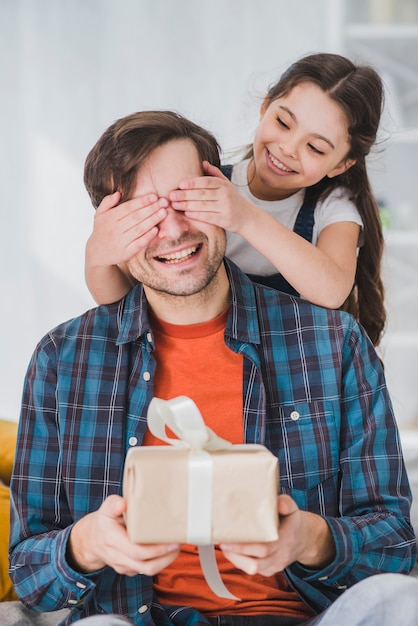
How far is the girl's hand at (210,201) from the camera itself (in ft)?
4.36

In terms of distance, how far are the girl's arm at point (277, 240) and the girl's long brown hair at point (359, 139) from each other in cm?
18

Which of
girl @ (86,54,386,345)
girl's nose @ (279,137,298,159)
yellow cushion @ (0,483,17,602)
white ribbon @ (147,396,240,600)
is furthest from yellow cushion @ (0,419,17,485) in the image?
white ribbon @ (147,396,240,600)

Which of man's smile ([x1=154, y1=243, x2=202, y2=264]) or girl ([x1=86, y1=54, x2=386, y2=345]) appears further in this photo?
girl ([x1=86, y1=54, x2=386, y2=345])

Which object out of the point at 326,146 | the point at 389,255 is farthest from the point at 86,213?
the point at 326,146

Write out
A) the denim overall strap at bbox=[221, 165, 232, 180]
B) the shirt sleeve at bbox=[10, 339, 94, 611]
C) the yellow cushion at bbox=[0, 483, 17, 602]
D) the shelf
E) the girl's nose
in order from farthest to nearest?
the shelf, the denim overall strap at bbox=[221, 165, 232, 180], the girl's nose, the yellow cushion at bbox=[0, 483, 17, 602], the shirt sleeve at bbox=[10, 339, 94, 611]

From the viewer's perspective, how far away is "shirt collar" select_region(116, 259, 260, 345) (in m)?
1.37

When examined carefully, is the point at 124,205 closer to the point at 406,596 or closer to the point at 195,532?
the point at 195,532

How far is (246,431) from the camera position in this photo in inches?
52.0

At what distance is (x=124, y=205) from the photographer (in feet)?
4.44

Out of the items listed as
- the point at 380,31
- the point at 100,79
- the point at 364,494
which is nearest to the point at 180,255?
the point at 364,494

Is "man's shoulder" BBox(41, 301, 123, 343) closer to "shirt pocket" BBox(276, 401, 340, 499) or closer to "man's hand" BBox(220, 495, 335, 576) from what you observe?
"shirt pocket" BBox(276, 401, 340, 499)

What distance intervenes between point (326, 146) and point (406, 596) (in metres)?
0.99

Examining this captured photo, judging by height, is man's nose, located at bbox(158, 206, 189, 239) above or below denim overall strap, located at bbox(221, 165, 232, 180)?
below

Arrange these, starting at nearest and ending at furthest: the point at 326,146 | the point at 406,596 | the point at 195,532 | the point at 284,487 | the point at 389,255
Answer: the point at 195,532 → the point at 406,596 → the point at 284,487 → the point at 326,146 → the point at 389,255
